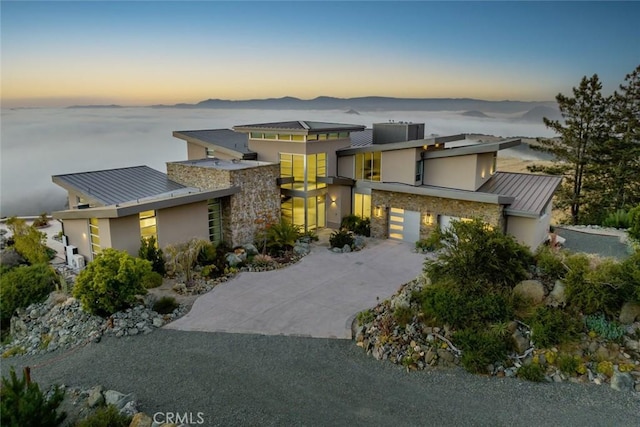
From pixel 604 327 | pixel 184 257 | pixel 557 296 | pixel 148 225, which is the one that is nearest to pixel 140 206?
pixel 148 225

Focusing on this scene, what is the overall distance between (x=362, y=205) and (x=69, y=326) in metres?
13.7

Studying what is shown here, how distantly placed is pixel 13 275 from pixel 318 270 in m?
10.5

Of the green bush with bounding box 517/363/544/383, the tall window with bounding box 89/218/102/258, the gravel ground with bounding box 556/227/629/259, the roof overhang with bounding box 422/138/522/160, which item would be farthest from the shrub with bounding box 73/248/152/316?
the gravel ground with bounding box 556/227/629/259

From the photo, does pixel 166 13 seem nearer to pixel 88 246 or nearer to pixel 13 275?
pixel 88 246

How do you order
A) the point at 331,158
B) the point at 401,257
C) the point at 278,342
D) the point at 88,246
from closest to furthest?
the point at 278,342
the point at 88,246
the point at 401,257
the point at 331,158

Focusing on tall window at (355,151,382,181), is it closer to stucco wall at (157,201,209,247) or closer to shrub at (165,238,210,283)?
stucco wall at (157,201,209,247)

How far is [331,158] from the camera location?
70.0ft

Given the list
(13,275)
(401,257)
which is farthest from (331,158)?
(13,275)

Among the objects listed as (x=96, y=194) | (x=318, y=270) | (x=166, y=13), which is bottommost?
(x=318, y=270)

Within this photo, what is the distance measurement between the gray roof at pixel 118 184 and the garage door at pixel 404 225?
9.47 meters

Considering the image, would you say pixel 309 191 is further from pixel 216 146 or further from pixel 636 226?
pixel 636 226

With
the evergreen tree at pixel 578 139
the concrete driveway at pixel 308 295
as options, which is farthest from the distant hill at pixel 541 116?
the concrete driveway at pixel 308 295

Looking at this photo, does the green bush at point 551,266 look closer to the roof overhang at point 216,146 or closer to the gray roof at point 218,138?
the roof overhang at point 216,146

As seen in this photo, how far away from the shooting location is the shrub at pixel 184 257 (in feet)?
50.0
